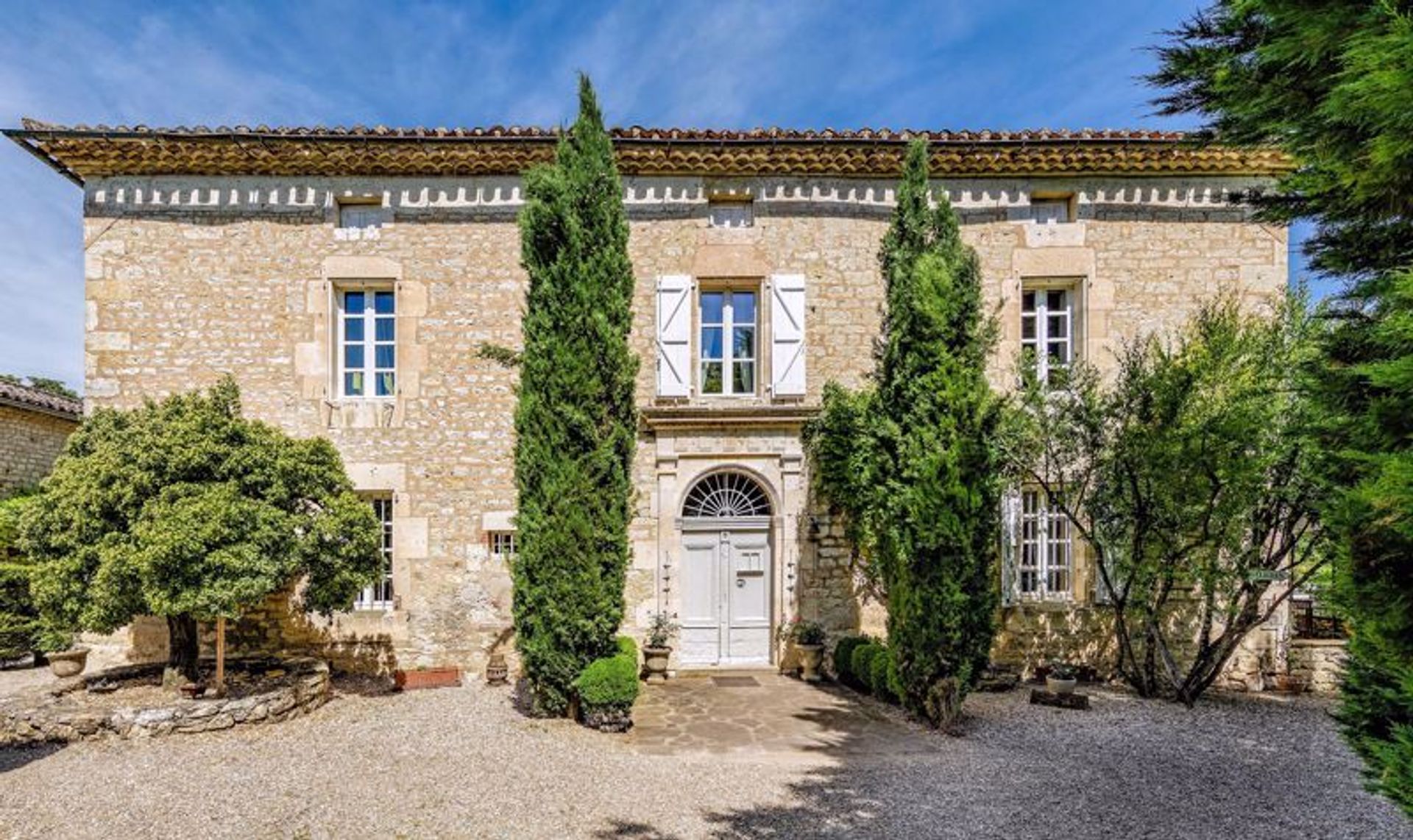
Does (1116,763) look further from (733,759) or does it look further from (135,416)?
(135,416)

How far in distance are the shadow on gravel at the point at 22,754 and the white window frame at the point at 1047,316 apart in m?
11.2

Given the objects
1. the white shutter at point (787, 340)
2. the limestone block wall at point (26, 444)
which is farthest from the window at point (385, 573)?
the limestone block wall at point (26, 444)

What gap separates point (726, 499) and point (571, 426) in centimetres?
303

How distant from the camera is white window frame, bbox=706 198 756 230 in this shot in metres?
8.89

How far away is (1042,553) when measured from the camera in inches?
345

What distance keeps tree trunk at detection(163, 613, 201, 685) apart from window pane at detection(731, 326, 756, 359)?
6.98m

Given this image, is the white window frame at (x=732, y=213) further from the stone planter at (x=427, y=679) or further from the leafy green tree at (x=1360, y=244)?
the stone planter at (x=427, y=679)

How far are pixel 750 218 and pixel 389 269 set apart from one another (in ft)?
16.1

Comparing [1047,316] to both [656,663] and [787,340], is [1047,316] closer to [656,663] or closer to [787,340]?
[787,340]

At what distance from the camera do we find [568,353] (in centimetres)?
658

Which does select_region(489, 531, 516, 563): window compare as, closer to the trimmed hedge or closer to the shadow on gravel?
the shadow on gravel

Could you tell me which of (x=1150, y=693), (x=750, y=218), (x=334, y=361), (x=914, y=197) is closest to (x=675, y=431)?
(x=750, y=218)

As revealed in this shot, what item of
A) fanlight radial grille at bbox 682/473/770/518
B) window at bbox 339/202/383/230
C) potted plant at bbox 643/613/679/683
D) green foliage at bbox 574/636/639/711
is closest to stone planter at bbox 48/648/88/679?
window at bbox 339/202/383/230

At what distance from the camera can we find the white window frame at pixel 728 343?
8938 mm
